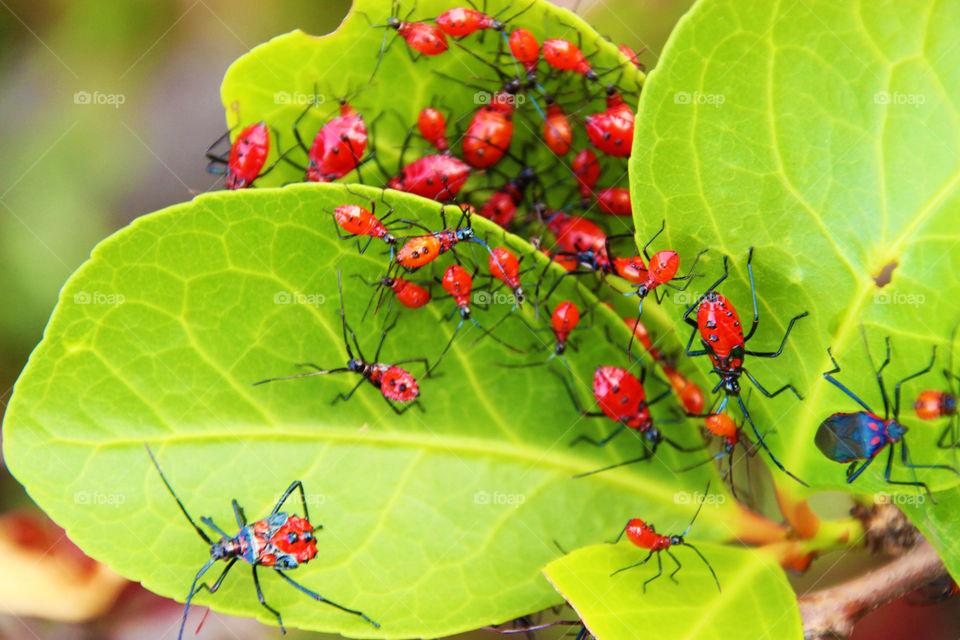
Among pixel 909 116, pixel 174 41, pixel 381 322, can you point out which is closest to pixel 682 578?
pixel 381 322

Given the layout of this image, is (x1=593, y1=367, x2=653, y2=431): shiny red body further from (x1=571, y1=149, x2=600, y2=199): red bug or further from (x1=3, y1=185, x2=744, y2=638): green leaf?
(x1=571, y1=149, x2=600, y2=199): red bug

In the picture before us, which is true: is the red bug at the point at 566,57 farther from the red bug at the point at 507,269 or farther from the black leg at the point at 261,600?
the black leg at the point at 261,600

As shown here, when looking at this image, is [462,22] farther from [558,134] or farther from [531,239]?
[531,239]

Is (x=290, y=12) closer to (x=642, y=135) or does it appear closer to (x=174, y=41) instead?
(x=174, y=41)

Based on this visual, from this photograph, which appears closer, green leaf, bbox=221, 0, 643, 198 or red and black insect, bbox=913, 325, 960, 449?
red and black insect, bbox=913, 325, 960, 449

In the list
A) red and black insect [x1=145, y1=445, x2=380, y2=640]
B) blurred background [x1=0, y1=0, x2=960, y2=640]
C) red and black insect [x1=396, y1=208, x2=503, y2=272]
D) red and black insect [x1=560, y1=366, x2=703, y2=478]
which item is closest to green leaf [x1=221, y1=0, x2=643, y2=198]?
red and black insect [x1=396, y1=208, x2=503, y2=272]

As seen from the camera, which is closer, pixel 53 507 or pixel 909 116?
pixel 909 116
